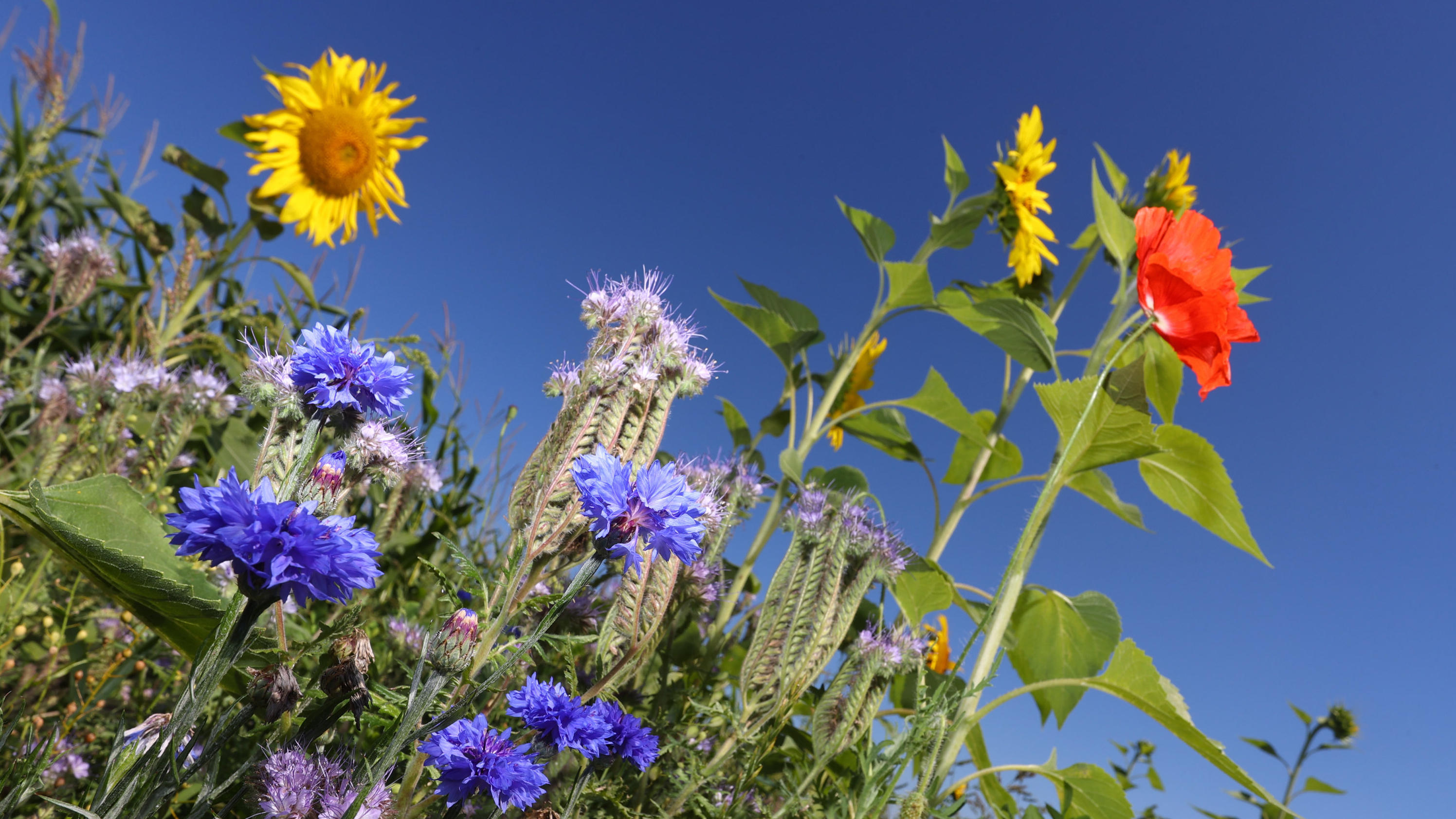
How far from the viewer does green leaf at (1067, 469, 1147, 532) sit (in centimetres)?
139

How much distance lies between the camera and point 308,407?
698 mm

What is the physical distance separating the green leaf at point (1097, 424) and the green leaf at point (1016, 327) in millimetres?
162

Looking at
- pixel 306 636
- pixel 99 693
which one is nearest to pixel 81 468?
pixel 99 693

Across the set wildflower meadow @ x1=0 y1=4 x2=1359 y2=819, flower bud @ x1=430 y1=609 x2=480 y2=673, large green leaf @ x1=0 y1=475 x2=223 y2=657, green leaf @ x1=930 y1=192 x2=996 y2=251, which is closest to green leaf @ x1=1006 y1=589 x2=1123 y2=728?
wildflower meadow @ x1=0 y1=4 x2=1359 y2=819

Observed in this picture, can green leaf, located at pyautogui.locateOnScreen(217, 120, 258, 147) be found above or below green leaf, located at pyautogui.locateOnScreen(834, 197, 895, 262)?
below

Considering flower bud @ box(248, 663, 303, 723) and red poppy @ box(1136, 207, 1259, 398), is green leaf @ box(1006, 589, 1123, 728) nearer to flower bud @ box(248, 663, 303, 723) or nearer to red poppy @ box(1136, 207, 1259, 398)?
red poppy @ box(1136, 207, 1259, 398)

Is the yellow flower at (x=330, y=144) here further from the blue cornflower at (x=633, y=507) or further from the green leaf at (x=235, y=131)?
the blue cornflower at (x=633, y=507)

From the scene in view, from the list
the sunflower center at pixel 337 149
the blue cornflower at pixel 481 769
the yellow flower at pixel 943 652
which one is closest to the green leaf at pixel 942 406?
the yellow flower at pixel 943 652

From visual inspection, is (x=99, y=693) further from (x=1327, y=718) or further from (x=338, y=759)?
(x=1327, y=718)

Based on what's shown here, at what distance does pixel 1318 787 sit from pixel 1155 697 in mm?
1959

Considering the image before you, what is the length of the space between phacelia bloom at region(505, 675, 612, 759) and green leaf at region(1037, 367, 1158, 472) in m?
0.85

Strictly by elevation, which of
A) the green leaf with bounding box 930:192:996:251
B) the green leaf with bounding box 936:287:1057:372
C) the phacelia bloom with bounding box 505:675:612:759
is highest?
the green leaf with bounding box 930:192:996:251

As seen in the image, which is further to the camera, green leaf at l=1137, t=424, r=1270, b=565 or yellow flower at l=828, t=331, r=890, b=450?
yellow flower at l=828, t=331, r=890, b=450

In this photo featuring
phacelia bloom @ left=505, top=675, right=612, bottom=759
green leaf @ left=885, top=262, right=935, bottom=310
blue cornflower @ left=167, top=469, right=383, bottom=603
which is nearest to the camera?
blue cornflower @ left=167, top=469, right=383, bottom=603
